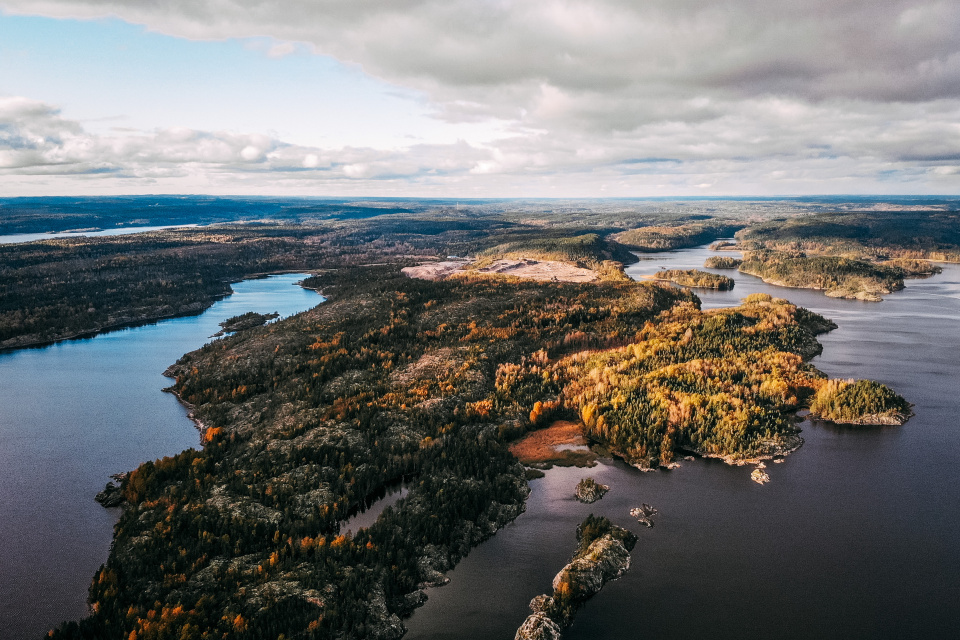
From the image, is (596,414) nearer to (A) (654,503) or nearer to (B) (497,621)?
(A) (654,503)

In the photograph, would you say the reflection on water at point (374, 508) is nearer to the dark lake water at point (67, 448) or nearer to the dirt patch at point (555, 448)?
the dirt patch at point (555, 448)

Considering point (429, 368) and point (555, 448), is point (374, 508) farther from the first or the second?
point (429, 368)

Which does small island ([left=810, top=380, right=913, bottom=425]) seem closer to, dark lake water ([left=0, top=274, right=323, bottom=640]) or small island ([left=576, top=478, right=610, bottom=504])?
small island ([left=576, top=478, right=610, bottom=504])

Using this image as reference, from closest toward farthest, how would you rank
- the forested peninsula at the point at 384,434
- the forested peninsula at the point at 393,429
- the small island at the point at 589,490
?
the forested peninsula at the point at 384,434 → the forested peninsula at the point at 393,429 → the small island at the point at 589,490

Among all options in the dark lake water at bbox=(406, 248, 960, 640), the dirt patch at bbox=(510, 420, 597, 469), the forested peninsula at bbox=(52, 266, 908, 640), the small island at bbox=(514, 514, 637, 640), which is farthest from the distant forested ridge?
the small island at bbox=(514, 514, 637, 640)

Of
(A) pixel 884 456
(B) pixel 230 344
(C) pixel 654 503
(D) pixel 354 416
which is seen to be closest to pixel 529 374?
(D) pixel 354 416

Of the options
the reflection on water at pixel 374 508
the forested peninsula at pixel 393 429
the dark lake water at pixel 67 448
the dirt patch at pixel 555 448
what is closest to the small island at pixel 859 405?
the forested peninsula at pixel 393 429

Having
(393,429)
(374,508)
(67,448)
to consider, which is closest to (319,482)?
(374,508)
